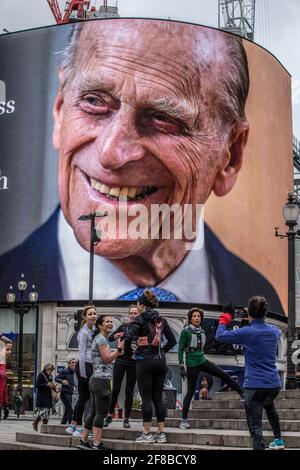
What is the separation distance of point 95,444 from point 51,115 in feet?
113

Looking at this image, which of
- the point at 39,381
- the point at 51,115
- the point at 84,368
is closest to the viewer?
the point at 84,368

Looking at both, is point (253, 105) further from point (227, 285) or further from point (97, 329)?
point (97, 329)

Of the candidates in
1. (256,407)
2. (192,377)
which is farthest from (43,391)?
(256,407)

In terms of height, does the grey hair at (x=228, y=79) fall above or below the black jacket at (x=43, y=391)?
above

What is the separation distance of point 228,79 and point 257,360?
1379 inches

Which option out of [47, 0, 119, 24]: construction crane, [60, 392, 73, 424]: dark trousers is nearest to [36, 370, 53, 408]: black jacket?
[60, 392, 73, 424]: dark trousers

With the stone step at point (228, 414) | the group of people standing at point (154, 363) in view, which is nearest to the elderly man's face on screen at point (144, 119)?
the stone step at point (228, 414)

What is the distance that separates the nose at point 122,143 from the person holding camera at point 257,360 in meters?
31.1

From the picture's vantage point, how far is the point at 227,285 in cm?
4284

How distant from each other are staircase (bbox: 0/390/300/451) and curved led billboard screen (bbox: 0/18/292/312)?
26.2m

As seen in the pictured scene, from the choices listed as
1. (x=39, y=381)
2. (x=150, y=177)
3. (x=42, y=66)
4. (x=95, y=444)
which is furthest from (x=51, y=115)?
(x=95, y=444)

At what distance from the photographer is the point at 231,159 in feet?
142

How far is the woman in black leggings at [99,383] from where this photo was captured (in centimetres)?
1052

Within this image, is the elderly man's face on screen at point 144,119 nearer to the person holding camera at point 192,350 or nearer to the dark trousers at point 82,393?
the person holding camera at point 192,350
